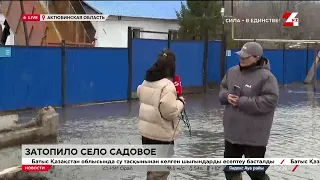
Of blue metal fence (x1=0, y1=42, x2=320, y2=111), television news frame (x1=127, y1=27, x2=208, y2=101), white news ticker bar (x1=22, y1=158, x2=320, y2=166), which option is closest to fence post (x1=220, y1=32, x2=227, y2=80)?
television news frame (x1=127, y1=27, x2=208, y2=101)

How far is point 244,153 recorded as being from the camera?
5.17 m

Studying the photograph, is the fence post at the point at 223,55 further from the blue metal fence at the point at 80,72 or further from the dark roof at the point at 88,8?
the dark roof at the point at 88,8

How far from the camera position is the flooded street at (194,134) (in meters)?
6.68

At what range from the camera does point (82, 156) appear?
5578 millimetres

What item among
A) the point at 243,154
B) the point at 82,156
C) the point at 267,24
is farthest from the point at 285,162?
the point at 267,24

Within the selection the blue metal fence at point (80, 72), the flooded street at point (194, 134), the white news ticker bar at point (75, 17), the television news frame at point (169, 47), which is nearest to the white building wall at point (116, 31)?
the television news frame at point (169, 47)

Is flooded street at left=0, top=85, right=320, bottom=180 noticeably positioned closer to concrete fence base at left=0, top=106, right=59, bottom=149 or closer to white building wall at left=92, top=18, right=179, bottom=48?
concrete fence base at left=0, top=106, right=59, bottom=149

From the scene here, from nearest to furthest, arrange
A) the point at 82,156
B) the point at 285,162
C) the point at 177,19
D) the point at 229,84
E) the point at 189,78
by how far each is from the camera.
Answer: the point at 229,84, the point at 82,156, the point at 285,162, the point at 189,78, the point at 177,19

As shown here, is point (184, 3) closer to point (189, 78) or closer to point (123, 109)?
point (189, 78)

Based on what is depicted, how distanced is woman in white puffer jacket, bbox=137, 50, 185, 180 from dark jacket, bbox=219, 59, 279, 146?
0.54 metres

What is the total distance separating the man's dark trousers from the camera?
5.05 metres

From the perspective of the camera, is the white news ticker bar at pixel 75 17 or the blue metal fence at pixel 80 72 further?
the white news ticker bar at pixel 75 17

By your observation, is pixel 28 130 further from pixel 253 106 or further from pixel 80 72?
pixel 80 72

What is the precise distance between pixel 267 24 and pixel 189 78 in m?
3.79
